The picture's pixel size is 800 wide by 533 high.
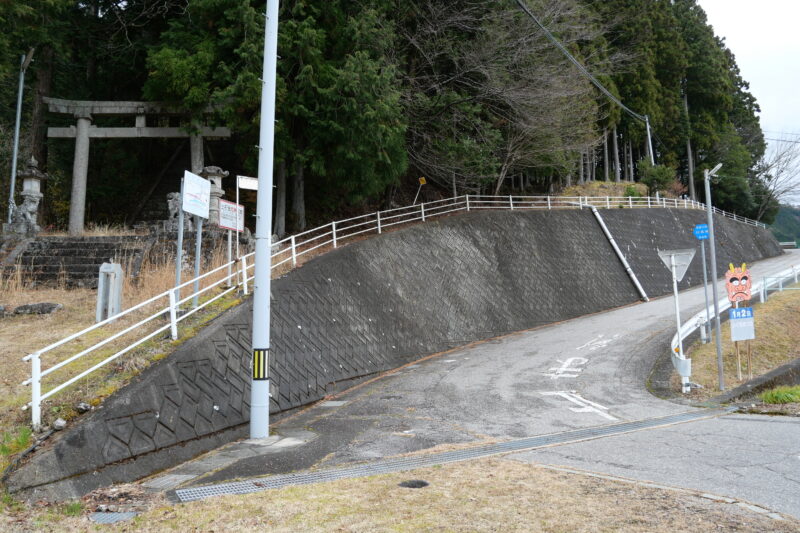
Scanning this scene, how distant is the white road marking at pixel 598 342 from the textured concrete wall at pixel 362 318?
3.05 metres

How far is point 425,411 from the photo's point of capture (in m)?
8.91

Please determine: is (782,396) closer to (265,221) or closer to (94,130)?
(265,221)

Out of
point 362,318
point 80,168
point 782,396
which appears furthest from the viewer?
point 80,168

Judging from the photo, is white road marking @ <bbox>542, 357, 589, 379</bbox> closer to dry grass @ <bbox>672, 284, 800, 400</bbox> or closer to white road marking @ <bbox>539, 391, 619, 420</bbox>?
white road marking @ <bbox>539, 391, 619, 420</bbox>

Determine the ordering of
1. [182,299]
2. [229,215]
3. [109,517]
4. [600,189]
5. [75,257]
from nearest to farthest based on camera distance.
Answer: [109,517], [229,215], [182,299], [75,257], [600,189]

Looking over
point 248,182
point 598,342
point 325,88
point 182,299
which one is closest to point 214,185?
point 325,88

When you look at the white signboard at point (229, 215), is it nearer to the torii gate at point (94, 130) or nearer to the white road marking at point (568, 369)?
the white road marking at point (568, 369)

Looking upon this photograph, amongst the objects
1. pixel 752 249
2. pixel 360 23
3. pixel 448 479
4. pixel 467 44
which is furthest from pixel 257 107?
pixel 752 249

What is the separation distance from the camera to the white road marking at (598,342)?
14.4 meters

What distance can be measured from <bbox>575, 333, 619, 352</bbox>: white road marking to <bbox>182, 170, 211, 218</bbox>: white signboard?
1026cm

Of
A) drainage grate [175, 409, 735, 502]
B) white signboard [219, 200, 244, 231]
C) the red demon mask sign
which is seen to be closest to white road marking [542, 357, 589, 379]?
drainage grate [175, 409, 735, 502]

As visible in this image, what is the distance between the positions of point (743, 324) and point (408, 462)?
877 centimetres

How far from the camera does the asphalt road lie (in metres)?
5.70

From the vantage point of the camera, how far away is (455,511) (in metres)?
4.38
